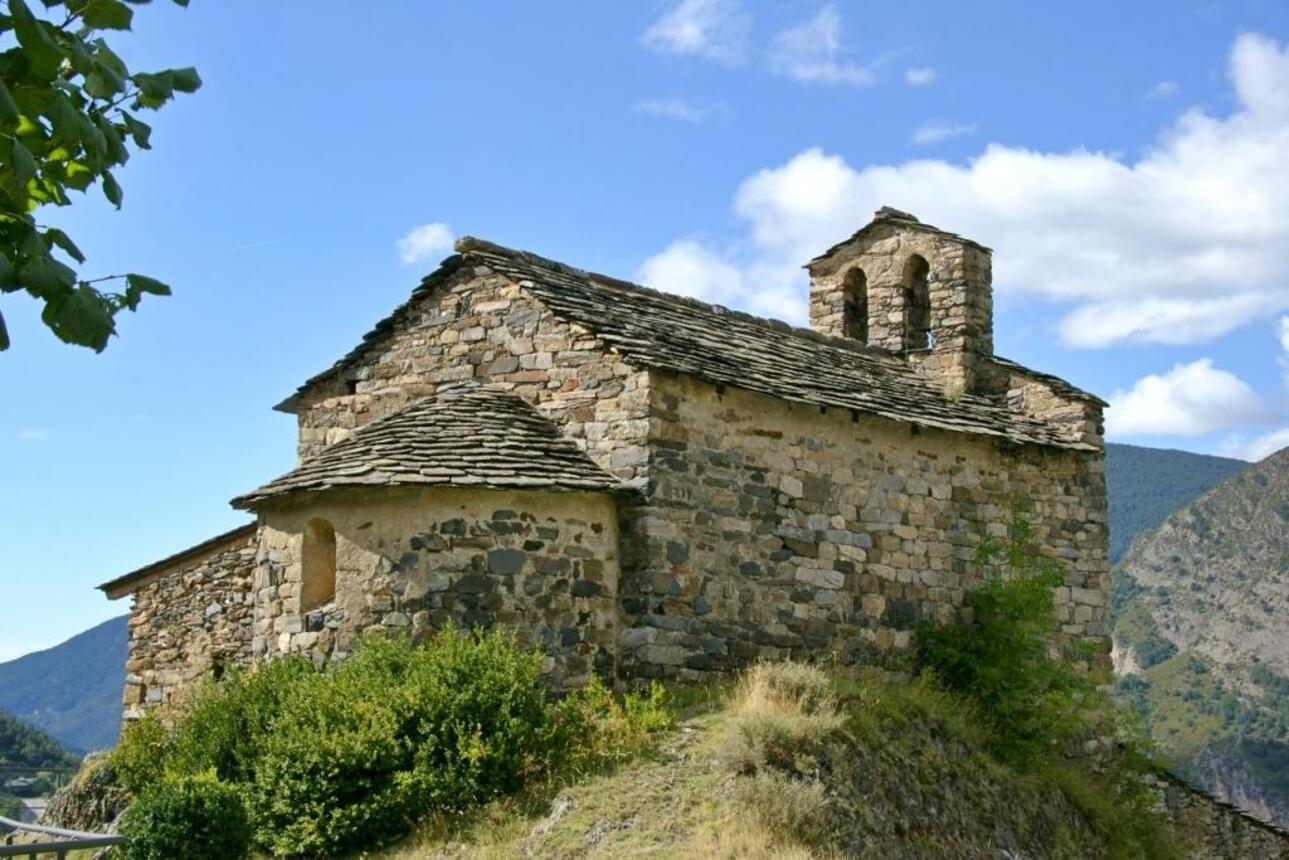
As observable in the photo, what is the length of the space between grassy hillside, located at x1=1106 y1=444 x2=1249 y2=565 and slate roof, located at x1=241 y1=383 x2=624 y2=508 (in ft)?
273

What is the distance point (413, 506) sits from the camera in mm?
12930

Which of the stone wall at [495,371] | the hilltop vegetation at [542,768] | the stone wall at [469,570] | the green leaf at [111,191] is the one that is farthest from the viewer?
the stone wall at [495,371]

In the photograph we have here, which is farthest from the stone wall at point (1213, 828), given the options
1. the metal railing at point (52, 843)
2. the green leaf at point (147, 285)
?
the green leaf at point (147, 285)

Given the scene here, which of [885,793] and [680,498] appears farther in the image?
[680,498]

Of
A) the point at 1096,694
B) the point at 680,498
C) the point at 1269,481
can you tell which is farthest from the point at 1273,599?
the point at 680,498

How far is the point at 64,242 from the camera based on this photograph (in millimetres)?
5926

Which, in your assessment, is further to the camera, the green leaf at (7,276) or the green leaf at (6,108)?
the green leaf at (7,276)

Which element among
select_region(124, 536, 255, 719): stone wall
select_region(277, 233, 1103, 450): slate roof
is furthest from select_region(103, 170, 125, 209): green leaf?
select_region(124, 536, 255, 719): stone wall

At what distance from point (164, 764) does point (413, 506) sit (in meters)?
3.24

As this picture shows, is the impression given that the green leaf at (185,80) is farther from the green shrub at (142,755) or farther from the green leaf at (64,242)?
the green shrub at (142,755)

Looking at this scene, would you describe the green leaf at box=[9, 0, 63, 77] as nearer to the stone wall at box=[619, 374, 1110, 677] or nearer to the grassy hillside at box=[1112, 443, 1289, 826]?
the stone wall at box=[619, 374, 1110, 677]

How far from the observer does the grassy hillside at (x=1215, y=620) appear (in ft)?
191

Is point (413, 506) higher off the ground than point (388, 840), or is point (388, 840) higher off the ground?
point (413, 506)

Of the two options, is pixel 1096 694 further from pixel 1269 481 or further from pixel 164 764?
pixel 1269 481
